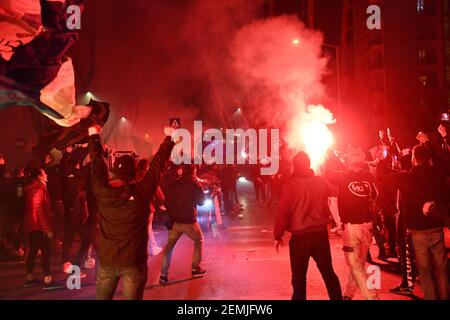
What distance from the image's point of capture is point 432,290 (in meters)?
4.52

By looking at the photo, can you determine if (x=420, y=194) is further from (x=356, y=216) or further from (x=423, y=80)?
(x=423, y=80)

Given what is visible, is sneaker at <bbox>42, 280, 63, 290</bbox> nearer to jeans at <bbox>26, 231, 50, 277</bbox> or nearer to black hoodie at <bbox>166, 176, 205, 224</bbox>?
jeans at <bbox>26, 231, 50, 277</bbox>

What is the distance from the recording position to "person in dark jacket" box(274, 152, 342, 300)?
4254 mm

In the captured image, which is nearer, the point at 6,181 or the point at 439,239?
the point at 439,239

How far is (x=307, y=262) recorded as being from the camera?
4.30 metres

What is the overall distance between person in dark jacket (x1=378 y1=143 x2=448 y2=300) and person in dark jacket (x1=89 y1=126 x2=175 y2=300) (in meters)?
2.88

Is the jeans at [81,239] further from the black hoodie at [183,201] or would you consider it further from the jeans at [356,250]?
the jeans at [356,250]

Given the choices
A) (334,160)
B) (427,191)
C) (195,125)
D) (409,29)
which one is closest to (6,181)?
(334,160)

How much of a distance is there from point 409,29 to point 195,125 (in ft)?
82.0

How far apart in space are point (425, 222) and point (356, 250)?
79 centimetres

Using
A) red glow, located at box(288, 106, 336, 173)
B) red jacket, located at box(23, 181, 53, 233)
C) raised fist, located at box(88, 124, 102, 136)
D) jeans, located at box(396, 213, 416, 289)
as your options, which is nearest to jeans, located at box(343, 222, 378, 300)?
jeans, located at box(396, 213, 416, 289)

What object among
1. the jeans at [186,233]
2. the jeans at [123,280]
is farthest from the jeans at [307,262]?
the jeans at [186,233]

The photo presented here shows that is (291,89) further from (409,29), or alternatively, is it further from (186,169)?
(409,29)
